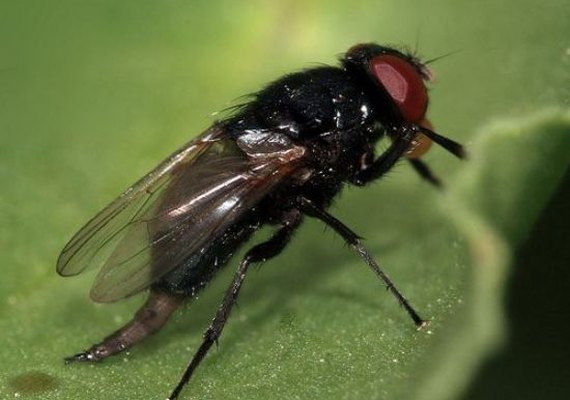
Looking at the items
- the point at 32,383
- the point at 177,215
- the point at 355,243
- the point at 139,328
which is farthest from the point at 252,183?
the point at 32,383

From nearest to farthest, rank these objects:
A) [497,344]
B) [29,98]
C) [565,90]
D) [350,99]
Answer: [497,344] < [565,90] < [350,99] < [29,98]

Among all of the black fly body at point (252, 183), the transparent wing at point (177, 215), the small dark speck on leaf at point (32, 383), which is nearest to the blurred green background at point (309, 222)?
the small dark speck on leaf at point (32, 383)

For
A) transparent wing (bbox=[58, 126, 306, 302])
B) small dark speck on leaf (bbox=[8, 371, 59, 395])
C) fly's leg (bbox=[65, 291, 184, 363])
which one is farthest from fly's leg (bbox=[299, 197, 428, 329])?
small dark speck on leaf (bbox=[8, 371, 59, 395])

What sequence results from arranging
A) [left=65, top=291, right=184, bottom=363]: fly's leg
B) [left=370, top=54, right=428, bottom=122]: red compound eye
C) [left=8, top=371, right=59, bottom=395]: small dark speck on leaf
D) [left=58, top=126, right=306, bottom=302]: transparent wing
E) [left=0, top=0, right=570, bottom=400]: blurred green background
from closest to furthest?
[left=8, top=371, right=59, bottom=395]: small dark speck on leaf < [left=0, top=0, right=570, bottom=400]: blurred green background < [left=65, top=291, right=184, bottom=363]: fly's leg < [left=58, top=126, right=306, bottom=302]: transparent wing < [left=370, top=54, right=428, bottom=122]: red compound eye

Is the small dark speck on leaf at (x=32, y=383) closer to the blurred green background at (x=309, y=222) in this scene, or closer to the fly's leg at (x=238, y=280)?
the blurred green background at (x=309, y=222)

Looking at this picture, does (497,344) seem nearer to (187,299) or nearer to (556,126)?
(556,126)

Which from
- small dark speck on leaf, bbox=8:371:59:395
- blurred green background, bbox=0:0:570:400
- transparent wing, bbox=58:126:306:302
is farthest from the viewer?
transparent wing, bbox=58:126:306:302

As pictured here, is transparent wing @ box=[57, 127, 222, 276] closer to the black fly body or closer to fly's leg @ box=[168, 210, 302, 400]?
the black fly body

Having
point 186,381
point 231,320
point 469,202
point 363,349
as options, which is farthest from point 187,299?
point 469,202
